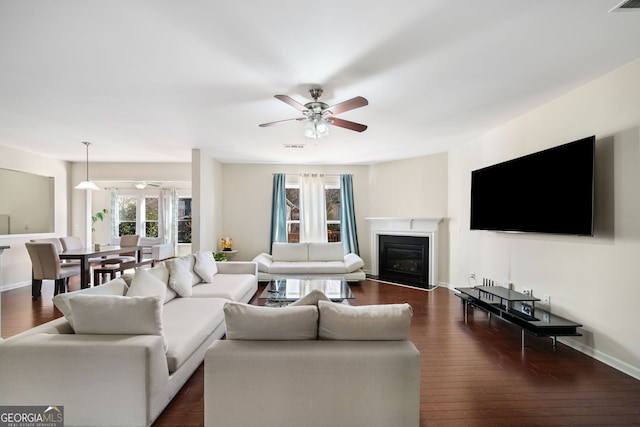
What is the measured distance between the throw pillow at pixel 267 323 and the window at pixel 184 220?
881 cm

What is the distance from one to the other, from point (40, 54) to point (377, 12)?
2573 mm

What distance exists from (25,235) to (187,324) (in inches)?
221

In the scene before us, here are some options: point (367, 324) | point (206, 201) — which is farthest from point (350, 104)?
point (206, 201)

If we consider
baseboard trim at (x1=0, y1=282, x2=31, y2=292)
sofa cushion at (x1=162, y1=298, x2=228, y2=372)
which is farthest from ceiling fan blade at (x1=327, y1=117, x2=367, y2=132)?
baseboard trim at (x1=0, y1=282, x2=31, y2=292)

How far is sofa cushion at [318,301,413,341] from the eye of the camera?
182 centimetres

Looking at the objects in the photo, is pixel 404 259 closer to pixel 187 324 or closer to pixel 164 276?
pixel 164 276

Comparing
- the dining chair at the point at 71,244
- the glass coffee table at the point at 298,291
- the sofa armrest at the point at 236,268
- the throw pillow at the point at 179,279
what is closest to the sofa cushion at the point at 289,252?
the sofa armrest at the point at 236,268

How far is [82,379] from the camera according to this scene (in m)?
1.81

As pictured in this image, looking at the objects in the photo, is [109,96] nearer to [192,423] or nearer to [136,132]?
[136,132]

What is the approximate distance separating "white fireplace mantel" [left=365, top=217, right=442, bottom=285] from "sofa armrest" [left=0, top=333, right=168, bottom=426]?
5191 mm

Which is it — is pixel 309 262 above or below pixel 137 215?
below

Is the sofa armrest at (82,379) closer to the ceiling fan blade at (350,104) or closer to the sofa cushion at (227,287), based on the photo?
the sofa cushion at (227,287)

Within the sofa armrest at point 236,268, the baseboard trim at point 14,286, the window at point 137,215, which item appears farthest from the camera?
the window at point 137,215

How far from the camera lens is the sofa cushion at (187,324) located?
7.19 feet
